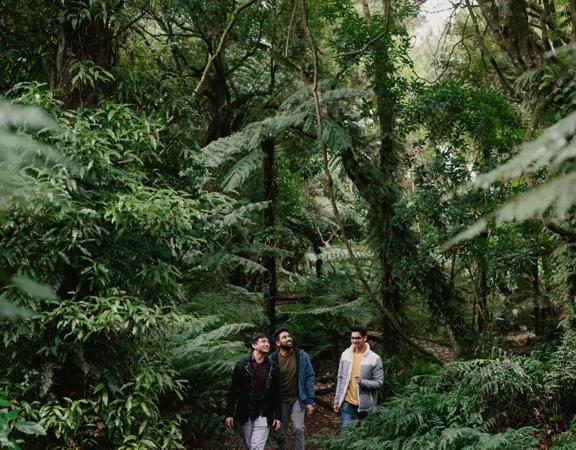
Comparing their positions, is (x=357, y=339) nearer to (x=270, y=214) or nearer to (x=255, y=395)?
(x=255, y=395)

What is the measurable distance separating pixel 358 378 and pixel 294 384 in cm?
60

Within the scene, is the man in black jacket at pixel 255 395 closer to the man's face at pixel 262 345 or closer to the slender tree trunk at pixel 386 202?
the man's face at pixel 262 345

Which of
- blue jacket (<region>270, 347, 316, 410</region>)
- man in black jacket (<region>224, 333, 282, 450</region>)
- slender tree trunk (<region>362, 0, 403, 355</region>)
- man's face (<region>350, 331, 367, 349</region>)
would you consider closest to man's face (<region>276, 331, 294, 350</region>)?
blue jacket (<region>270, 347, 316, 410</region>)

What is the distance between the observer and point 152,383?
4652 mm

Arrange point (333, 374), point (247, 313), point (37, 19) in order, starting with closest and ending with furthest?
point (37, 19) → point (247, 313) → point (333, 374)

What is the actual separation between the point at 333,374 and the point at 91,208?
7.00 meters

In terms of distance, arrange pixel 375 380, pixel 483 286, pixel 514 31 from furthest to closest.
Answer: pixel 483 286 → pixel 514 31 → pixel 375 380

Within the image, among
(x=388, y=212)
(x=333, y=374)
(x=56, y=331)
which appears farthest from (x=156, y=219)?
(x=333, y=374)

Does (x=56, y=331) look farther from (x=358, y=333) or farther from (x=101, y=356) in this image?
(x=358, y=333)

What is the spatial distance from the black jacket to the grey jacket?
83cm

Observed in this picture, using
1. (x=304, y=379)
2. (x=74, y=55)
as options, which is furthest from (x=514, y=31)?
(x=74, y=55)

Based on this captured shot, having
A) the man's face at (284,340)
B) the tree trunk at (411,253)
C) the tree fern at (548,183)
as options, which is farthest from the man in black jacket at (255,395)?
the tree fern at (548,183)

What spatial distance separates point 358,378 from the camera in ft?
19.7

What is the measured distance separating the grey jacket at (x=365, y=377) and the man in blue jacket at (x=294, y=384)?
32 cm
